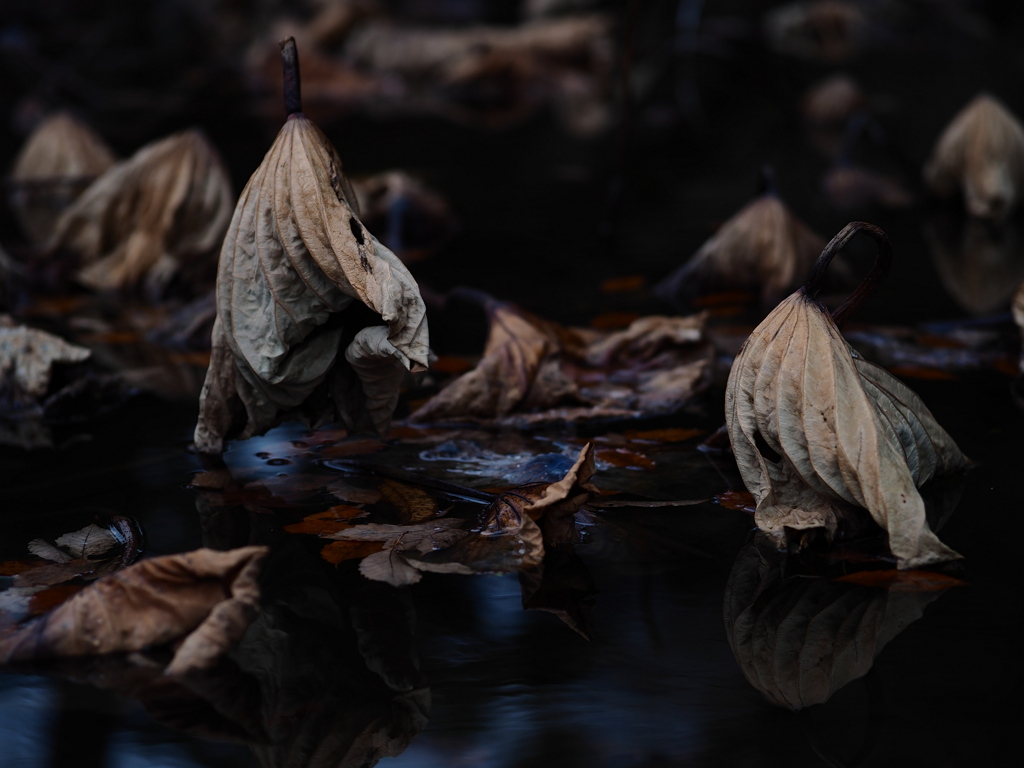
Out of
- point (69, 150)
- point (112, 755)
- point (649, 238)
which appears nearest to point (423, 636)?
point (112, 755)

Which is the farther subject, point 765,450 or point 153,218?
point 153,218

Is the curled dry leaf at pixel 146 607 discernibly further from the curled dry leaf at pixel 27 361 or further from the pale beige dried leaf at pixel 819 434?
the curled dry leaf at pixel 27 361

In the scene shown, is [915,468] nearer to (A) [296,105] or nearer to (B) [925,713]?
(B) [925,713]

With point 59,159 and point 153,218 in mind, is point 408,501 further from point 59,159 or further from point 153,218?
point 59,159

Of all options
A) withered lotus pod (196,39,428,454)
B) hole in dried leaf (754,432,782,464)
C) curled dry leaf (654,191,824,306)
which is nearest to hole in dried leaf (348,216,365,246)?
withered lotus pod (196,39,428,454)

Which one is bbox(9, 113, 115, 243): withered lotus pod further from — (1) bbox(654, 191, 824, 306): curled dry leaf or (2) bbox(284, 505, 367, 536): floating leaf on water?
(2) bbox(284, 505, 367, 536): floating leaf on water

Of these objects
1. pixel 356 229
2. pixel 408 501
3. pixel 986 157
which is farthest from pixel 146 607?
pixel 986 157

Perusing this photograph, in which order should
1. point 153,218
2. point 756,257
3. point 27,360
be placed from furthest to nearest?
point 153,218
point 756,257
point 27,360
